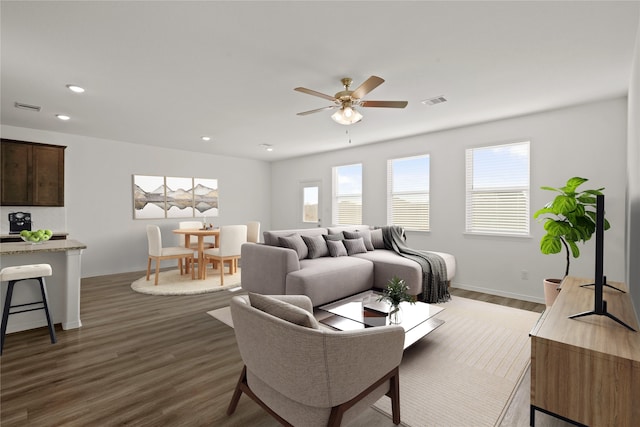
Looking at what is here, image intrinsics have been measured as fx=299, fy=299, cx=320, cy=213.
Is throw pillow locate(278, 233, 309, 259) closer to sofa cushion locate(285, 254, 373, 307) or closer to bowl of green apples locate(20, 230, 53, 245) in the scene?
sofa cushion locate(285, 254, 373, 307)

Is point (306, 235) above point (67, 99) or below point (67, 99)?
below

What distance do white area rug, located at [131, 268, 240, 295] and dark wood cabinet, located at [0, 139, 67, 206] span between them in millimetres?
1954

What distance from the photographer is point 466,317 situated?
348cm

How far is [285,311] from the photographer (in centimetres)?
144

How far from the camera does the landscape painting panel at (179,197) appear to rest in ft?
21.2

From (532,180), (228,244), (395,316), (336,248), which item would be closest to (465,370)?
(395,316)

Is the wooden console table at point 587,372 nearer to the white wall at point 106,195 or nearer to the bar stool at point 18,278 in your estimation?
the bar stool at point 18,278

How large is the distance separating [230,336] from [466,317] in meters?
2.64

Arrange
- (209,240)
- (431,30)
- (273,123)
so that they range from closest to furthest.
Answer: (431,30)
(273,123)
(209,240)

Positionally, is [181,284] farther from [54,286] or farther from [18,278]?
[18,278]

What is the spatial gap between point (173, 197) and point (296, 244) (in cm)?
386

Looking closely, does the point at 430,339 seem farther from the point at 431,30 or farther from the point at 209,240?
the point at 209,240

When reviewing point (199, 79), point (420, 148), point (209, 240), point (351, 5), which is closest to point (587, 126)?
point (420, 148)

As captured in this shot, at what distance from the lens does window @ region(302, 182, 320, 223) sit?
7.26 meters
